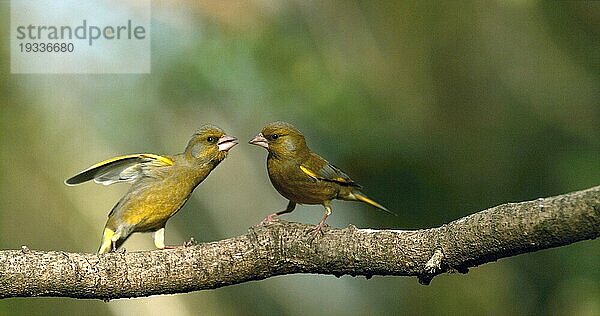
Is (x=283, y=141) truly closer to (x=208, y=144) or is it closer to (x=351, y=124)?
(x=208, y=144)

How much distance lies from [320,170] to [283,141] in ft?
0.24

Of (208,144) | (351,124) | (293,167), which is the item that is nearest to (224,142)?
(208,144)

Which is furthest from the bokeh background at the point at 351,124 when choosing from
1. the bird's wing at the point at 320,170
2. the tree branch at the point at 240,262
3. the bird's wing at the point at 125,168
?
the tree branch at the point at 240,262

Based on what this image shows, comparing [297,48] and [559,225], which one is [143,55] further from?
[559,225]

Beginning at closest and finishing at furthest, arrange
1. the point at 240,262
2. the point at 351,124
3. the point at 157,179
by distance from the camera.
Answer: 1. the point at 240,262
2. the point at 157,179
3. the point at 351,124

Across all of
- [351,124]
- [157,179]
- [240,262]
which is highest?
[351,124]

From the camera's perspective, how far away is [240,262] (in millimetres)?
1011

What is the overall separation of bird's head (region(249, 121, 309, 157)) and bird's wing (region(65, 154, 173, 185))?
136 millimetres

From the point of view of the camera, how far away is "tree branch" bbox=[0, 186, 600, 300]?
93cm

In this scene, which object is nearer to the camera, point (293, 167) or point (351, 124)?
point (293, 167)

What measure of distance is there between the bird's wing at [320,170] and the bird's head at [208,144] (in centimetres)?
13

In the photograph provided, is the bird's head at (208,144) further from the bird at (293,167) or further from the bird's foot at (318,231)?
the bird's foot at (318,231)

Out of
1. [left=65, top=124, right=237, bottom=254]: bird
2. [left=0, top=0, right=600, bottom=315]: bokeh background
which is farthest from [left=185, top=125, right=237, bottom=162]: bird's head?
[left=0, top=0, right=600, bottom=315]: bokeh background

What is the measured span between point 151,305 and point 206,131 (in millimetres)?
1854
